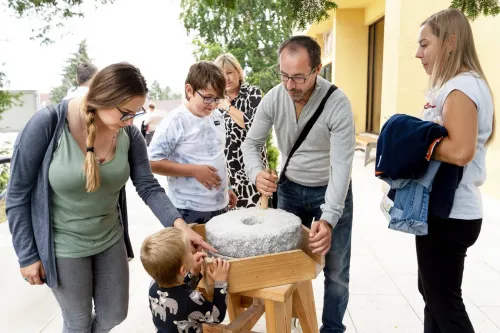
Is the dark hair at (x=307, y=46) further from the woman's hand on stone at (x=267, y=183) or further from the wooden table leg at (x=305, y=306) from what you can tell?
the wooden table leg at (x=305, y=306)

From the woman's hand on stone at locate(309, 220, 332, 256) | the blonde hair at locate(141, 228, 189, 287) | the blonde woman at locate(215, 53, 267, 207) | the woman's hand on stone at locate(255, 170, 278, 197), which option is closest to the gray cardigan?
the blonde hair at locate(141, 228, 189, 287)

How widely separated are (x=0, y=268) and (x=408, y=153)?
11.2 ft

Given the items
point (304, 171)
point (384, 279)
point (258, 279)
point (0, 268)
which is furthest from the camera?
point (0, 268)

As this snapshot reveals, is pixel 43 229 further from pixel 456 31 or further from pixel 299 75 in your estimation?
pixel 456 31

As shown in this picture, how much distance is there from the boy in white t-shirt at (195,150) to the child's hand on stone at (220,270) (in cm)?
71

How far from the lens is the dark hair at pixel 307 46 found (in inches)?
65.7

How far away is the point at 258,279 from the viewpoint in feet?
4.76

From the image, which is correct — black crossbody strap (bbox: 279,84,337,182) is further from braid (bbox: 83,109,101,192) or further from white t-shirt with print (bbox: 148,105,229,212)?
braid (bbox: 83,109,101,192)

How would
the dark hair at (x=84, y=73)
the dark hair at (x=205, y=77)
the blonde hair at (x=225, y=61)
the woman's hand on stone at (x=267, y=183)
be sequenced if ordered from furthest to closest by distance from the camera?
1. the dark hair at (x=84, y=73)
2. the blonde hair at (x=225, y=61)
3. the dark hair at (x=205, y=77)
4. the woman's hand on stone at (x=267, y=183)

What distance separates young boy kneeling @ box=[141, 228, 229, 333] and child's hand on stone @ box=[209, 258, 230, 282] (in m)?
0.05

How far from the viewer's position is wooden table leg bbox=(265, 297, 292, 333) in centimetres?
161

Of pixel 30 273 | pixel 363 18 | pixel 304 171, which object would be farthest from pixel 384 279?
pixel 363 18

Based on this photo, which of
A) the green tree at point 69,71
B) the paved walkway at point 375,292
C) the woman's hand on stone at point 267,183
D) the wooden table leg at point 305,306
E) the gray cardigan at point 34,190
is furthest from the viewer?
the green tree at point 69,71

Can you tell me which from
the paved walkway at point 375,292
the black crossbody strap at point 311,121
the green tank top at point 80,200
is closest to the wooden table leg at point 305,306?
the paved walkway at point 375,292
